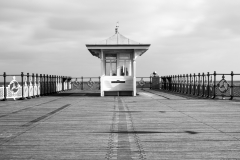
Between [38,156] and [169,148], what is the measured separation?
237 centimetres

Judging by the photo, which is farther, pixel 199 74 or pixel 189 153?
Answer: pixel 199 74

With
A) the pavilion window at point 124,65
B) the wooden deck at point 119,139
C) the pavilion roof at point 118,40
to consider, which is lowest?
the wooden deck at point 119,139

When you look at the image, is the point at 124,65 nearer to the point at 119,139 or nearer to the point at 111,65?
the point at 111,65

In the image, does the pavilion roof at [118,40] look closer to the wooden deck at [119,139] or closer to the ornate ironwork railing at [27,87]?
the ornate ironwork railing at [27,87]

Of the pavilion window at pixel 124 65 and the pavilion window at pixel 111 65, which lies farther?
the pavilion window at pixel 124 65

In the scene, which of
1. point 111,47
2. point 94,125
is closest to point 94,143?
point 94,125

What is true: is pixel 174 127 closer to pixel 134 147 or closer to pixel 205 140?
pixel 205 140

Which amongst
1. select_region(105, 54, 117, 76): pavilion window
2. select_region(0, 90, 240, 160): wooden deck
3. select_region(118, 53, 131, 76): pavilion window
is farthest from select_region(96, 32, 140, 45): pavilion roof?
select_region(0, 90, 240, 160): wooden deck

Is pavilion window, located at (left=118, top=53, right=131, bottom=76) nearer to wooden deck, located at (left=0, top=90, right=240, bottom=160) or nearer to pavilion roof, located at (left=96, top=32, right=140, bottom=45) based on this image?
pavilion roof, located at (left=96, top=32, right=140, bottom=45)

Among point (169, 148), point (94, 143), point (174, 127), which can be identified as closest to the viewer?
point (169, 148)

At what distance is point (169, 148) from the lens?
6.54 metres

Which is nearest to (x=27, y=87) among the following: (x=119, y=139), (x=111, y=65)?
(x=111, y=65)

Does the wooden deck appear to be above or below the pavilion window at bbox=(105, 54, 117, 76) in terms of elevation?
below

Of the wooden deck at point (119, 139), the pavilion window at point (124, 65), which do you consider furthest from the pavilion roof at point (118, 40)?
the wooden deck at point (119, 139)
